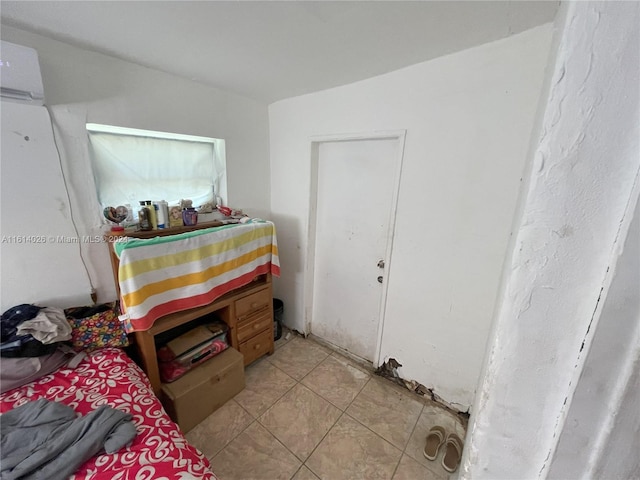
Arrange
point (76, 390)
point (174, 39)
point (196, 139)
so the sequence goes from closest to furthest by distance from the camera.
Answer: point (76, 390), point (174, 39), point (196, 139)

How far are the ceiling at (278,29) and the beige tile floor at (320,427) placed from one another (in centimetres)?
236

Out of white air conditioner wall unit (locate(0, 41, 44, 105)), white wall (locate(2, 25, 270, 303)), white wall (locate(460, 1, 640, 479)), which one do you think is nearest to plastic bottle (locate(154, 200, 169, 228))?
white wall (locate(2, 25, 270, 303))

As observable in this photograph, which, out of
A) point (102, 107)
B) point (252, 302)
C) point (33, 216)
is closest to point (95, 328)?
point (33, 216)

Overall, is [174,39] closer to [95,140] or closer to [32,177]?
[95,140]

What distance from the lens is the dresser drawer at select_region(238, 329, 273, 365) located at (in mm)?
2139

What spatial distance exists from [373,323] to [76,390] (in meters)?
1.97

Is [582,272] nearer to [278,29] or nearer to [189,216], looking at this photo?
[278,29]

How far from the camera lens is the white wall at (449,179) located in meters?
1.36

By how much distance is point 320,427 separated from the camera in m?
1.74

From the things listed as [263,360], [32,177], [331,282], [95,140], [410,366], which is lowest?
[263,360]

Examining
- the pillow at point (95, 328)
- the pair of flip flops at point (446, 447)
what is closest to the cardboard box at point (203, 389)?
the pillow at point (95, 328)

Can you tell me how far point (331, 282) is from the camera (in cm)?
252

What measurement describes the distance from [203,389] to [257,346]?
1.86 ft

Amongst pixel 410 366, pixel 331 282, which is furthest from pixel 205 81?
pixel 410 366
